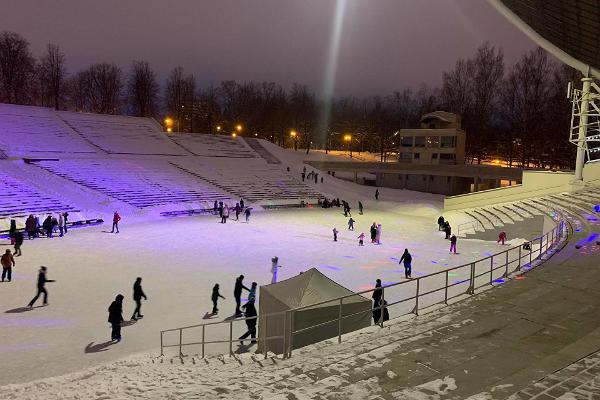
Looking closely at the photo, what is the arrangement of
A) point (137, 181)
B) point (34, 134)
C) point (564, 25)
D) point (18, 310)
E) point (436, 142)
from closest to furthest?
point (18, 310), point (564, 25), point (137, 181), point (34, 134), point (436, 142)

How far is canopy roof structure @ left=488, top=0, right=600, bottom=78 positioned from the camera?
12.9 metres

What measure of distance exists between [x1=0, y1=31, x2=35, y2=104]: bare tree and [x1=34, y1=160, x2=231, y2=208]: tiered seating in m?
33.9

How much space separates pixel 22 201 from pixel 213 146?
29.2m

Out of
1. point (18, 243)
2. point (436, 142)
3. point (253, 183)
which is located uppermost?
point (436, 142)

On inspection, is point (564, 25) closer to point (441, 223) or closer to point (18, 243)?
point (441, 223)

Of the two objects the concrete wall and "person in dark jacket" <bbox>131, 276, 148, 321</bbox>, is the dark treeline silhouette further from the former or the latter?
"person in dark jacket" <bbox>131, 276, 148, 321</bbox>

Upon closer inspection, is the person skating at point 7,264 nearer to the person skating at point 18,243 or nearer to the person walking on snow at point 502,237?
the person skating at point 18,243

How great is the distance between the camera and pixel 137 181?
118 ft

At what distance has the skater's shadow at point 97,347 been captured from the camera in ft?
31.4

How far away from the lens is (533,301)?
8.31m

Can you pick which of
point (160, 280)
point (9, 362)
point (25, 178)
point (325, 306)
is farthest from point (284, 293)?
point (25, 178)

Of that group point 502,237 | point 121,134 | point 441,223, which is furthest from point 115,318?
point 121,134

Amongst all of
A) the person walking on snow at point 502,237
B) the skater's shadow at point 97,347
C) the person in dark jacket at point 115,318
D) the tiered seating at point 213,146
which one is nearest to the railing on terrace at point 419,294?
the person in dark jacket at point 115,318

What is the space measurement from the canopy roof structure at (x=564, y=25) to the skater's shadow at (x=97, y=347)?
14.8 metres
